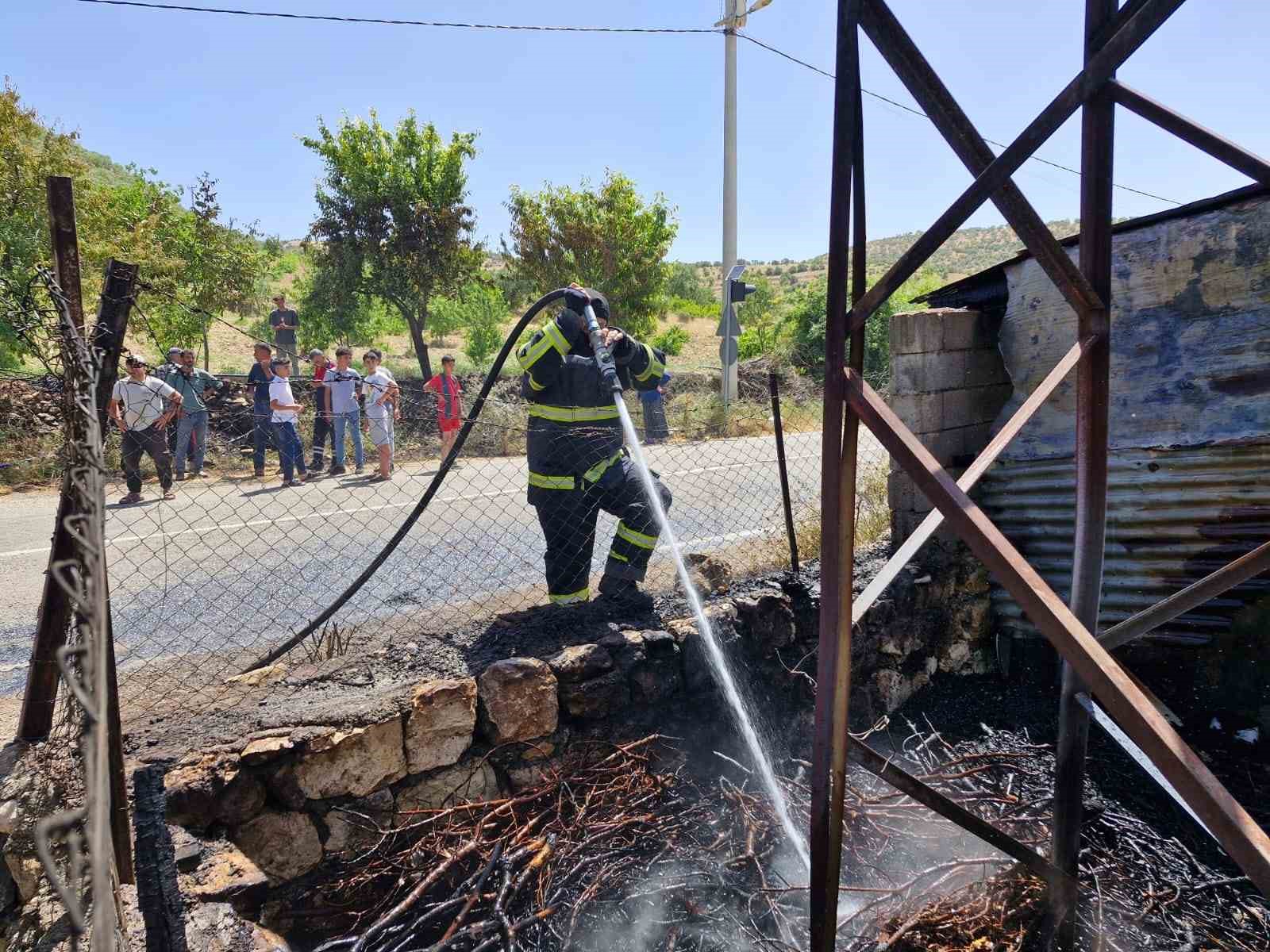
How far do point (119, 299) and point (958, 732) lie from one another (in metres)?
4.25

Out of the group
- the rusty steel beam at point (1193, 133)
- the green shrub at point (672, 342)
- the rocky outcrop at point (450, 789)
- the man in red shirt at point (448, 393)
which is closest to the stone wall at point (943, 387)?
the rusty steel beam at point (1193, 133)

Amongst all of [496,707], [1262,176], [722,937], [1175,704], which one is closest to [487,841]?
[496,707]

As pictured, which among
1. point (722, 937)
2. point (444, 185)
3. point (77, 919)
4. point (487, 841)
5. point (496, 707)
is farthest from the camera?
point (444, 185)

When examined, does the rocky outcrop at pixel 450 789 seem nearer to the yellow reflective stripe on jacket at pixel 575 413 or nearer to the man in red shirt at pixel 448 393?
the yellow reflective stripe on jacket at pixel 575 413

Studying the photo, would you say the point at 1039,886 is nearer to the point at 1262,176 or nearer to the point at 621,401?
the point at 1262,176

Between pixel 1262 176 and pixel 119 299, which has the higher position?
pixel 1262 176

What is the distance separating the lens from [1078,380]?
2.13 meters

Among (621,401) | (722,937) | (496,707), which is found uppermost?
(621,401)

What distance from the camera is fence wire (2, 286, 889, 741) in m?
3.80

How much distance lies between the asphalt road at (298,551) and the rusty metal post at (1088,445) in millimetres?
2683

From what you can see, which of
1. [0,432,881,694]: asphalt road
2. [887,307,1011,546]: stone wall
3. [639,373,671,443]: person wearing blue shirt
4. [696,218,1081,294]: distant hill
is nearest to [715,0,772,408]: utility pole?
[639,373,671,443]: person wearing blue shirt

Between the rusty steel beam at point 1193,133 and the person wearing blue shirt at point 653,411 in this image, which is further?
the person wearing blue shirt at point 653,411

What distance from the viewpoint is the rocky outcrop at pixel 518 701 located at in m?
3.08

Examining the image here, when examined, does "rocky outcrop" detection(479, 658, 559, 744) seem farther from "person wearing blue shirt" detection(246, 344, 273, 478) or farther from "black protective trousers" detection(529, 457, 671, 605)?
"person wearing blue shirt" detection(246, 344, 273, 478)
